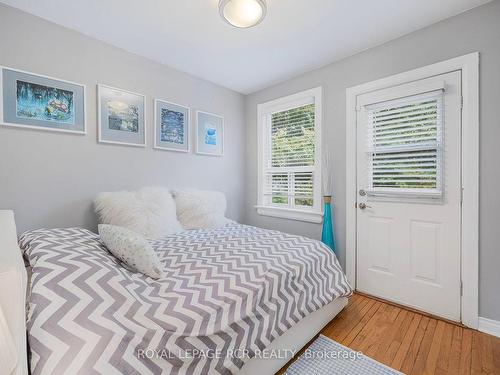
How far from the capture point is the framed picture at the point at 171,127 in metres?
2.56

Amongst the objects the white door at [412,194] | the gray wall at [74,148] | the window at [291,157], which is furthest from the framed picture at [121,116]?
the white door at [412,194]

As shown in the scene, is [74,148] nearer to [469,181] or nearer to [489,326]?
[469,181]

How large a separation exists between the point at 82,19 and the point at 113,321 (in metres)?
2.29

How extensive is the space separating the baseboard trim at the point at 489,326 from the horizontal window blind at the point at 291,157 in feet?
5.53

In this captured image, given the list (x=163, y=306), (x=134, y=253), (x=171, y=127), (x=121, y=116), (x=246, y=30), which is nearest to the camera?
(x=163, y=306)

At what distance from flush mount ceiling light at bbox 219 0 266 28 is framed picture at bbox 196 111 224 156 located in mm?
1373

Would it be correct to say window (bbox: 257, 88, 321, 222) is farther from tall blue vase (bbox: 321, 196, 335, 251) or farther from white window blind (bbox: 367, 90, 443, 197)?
white window blind (bbox: 367, 90, 443, 197)

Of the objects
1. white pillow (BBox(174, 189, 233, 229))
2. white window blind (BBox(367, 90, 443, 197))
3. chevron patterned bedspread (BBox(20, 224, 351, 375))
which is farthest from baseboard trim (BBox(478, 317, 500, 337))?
white pillow (BBox(174, 189, 233, 229))

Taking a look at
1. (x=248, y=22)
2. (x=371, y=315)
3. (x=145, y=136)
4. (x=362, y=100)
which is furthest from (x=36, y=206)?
(x=362, y=100)

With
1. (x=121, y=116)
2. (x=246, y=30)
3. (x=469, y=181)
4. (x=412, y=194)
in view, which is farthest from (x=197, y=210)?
(x=469, y=181)

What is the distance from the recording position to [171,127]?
2.67 metres

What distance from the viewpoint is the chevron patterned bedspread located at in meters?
0.76

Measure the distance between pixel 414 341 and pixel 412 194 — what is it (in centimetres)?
114

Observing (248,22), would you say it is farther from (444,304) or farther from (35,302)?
(444,304)
